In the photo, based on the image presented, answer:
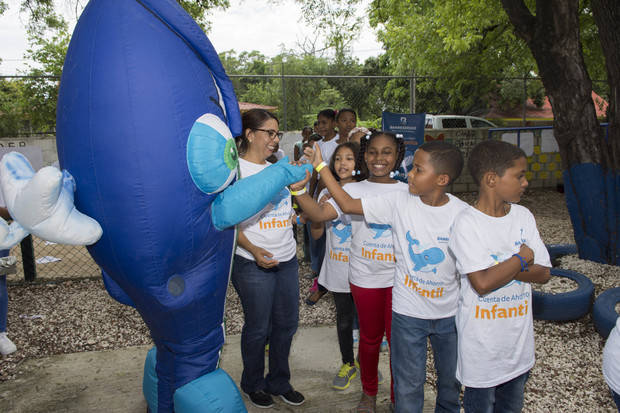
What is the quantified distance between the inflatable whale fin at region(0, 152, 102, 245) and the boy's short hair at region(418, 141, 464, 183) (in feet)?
4.97

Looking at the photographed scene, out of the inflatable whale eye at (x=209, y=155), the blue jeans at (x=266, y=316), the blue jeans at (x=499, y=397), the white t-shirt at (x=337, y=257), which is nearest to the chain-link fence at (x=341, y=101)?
the blue jeans at (x=266, y=316)

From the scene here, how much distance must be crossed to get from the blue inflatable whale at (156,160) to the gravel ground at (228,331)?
79.1 inches

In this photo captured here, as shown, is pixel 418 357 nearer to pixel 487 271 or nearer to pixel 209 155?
pixel 487 271

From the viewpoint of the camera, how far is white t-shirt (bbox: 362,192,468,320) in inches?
89.7

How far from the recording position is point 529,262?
196cm

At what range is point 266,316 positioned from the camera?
2727 mm

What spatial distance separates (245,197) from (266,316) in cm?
94

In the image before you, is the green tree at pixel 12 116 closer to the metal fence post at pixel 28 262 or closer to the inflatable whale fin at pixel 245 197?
the metal fence post at pixel 28 262

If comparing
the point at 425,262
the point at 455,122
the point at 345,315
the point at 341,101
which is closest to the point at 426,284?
the point at 425,262

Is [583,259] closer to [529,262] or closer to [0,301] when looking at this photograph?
[529,262]

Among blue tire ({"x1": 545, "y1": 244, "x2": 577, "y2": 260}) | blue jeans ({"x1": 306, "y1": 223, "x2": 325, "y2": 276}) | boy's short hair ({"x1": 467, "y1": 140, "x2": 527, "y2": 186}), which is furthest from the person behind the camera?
blue tire ({"x1": 545, "y1": 244, "x2": 577, "y2": 260})

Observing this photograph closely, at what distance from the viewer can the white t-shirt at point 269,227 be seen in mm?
2693

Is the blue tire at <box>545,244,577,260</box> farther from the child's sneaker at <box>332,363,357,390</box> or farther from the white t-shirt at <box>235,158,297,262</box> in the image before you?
the white t-shirt at <box>235,158,297,262</box>

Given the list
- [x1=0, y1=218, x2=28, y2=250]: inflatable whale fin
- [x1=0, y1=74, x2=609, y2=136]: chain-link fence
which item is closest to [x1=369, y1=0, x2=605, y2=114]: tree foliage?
[x1=0, y1=74, x2=609, y2=136]: chain-link fence
